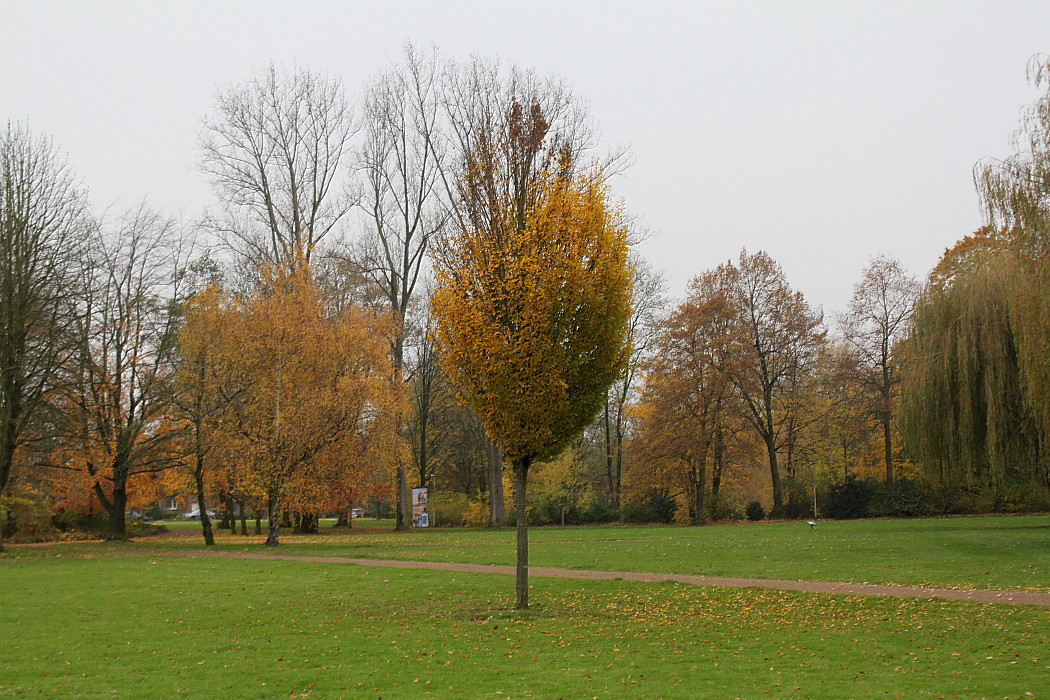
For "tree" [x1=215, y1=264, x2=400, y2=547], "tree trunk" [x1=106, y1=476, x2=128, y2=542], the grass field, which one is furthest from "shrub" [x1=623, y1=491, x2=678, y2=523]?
"tree trunk" [x1=106, y1=476, x2=128, y2=542]

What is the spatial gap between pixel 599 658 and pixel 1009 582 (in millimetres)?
9440

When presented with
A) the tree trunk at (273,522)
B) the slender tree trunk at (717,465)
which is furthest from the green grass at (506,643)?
the slender tree trunk at (717,465)

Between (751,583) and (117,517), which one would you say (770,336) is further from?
(117,517)

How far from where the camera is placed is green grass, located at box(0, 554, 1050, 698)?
798 cm

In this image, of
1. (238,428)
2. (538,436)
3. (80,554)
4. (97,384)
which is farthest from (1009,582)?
(97,384)

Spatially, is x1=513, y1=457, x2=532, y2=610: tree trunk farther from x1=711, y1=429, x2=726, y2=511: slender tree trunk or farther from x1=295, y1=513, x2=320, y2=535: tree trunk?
x1=295, y1=513, x2=320, y2=535: tree trunk

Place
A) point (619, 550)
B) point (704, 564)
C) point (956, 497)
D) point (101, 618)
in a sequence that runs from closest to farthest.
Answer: point (101, 618) → point (704, 564) → point (619, 550) → point (956, 497)

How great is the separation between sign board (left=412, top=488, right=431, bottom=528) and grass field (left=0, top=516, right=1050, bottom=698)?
2098 centimetres

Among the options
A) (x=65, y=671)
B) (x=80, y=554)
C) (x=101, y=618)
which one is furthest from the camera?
(x=80, y=554)

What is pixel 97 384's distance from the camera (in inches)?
1187

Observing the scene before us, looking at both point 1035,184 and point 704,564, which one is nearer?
point 1035,184

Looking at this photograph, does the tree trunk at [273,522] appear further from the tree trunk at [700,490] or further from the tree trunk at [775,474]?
the tree trunk at [775,474]

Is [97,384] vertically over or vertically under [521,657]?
over

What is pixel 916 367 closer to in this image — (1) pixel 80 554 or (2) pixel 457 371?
(2) pixel 457 371
